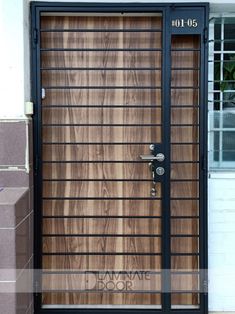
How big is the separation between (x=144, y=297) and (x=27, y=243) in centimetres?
107

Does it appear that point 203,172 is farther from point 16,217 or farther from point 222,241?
point 16,217

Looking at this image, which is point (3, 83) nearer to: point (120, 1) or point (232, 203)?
point (120, 1)

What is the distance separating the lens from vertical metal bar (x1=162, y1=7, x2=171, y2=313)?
3.35 metres

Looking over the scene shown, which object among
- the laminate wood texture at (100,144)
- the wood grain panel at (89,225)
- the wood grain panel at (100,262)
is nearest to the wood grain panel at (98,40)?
the laminate wood texture at (100,144)

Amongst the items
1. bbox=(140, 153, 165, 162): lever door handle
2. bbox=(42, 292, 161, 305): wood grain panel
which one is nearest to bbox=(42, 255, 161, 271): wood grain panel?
bbox=(42, 292, 161, 305): wood grain panel

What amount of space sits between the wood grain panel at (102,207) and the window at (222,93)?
1.71ft

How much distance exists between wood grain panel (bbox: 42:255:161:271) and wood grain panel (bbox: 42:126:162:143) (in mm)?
917

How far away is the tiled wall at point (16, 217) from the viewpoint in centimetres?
271

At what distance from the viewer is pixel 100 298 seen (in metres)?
3.52

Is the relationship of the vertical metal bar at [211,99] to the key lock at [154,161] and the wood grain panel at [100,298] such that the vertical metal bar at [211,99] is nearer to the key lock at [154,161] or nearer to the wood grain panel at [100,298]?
the key lock at [154,161]

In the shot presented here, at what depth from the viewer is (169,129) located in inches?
133

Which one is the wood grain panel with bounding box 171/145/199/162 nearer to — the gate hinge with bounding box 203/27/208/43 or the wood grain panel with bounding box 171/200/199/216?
the wood grain panel with bounding box 171/200/199/216

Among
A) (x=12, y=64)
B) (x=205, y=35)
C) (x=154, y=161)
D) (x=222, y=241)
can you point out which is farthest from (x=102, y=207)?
(x=205, y=35)

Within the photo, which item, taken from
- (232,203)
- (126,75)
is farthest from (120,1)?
(232,203)
